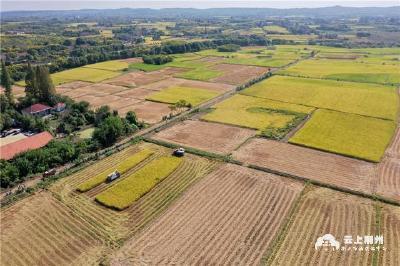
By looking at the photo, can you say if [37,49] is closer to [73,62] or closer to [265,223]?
[73,62]

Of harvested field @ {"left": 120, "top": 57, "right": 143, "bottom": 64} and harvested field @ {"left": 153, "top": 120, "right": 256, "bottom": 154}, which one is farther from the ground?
harvested field @ {"left": 153, "top": 120, "right": 256, "bottom": 154}

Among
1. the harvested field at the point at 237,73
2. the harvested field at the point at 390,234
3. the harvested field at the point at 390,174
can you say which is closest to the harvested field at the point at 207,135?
the harvested field at the point at 390,174

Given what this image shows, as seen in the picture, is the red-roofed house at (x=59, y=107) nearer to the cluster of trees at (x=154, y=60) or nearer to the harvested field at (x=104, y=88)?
the harvested field at (x=104, y=88)

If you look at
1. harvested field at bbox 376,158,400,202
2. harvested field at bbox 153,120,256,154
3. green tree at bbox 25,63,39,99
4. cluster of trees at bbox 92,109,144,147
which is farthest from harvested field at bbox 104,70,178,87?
harvested field at bbox 376,158,400,202

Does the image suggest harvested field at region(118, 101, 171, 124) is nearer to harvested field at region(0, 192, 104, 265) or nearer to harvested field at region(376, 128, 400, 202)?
harvested field at region(0, 192, 104, 265)

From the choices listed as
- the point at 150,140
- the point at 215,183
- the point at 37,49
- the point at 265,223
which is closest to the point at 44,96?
the point at 150,140

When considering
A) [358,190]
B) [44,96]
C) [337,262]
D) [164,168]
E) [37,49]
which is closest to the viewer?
[337,262]
